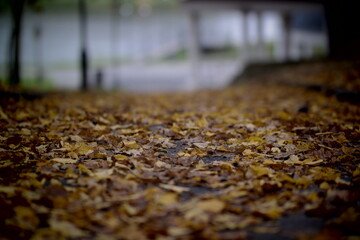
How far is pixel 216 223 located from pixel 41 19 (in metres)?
28.4

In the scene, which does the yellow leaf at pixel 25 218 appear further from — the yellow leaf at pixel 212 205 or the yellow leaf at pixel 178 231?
the yellow leaf at pixel 212 205

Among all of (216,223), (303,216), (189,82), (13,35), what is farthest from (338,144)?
(189,82)

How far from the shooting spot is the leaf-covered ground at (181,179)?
1.90 meters

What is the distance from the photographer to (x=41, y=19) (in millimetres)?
26500

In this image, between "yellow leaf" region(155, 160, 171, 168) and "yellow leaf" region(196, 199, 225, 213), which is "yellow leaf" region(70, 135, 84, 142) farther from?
"yellow leaf" region(196, 199, 225, 213)

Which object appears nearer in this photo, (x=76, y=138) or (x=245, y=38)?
(x=76, y=138)

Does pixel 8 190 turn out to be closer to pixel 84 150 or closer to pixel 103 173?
pixel 103 173

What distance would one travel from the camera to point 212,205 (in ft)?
6.94

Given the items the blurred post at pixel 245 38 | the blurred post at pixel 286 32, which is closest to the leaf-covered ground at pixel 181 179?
the blurred post at pixel 245 38

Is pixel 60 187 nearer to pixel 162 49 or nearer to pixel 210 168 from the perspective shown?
pixel 210 168

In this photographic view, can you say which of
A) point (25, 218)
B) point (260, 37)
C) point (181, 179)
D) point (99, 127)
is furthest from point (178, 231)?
point (260, 37)

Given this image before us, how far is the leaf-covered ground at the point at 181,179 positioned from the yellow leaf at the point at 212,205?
12 millimetres

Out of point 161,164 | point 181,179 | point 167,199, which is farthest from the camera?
point 161,164

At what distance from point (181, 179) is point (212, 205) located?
0.53 m
